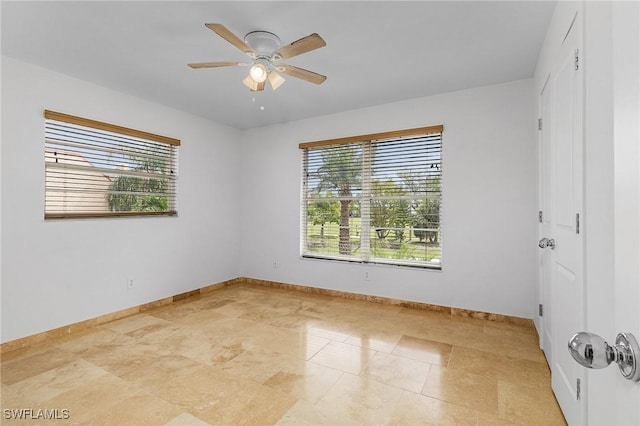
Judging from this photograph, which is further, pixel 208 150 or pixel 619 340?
pixel 208 150

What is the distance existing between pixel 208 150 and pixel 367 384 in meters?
3.83

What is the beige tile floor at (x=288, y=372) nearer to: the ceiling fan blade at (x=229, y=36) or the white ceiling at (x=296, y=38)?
the ceiling fan blade at (x=229, y=36)

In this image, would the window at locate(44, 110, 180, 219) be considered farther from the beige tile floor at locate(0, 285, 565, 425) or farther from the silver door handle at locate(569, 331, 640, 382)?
the silver door handle at locate(569, 331, 640, 382)

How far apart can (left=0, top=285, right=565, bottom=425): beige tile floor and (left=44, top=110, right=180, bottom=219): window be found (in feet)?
4.26

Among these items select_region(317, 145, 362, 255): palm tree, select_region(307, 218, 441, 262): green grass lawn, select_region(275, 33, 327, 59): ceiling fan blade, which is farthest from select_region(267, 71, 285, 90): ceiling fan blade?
select_region(307, 218, 441, 262): green grass lawn

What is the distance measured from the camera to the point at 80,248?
3246mm

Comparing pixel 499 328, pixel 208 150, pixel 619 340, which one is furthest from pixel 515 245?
pixel 208 150

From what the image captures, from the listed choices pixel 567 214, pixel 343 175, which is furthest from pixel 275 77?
pixel 567 214

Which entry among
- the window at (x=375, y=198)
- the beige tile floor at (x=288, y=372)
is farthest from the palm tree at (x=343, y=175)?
the beige tile floor at (x=288, y=372)

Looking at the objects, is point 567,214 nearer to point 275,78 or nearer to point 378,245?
point 275,78

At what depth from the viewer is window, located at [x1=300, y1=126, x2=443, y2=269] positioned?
3.85 metres

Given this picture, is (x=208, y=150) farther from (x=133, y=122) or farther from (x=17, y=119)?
(x=17, y=119)

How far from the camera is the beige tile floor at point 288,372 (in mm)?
1891

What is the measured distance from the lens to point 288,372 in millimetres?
2359
